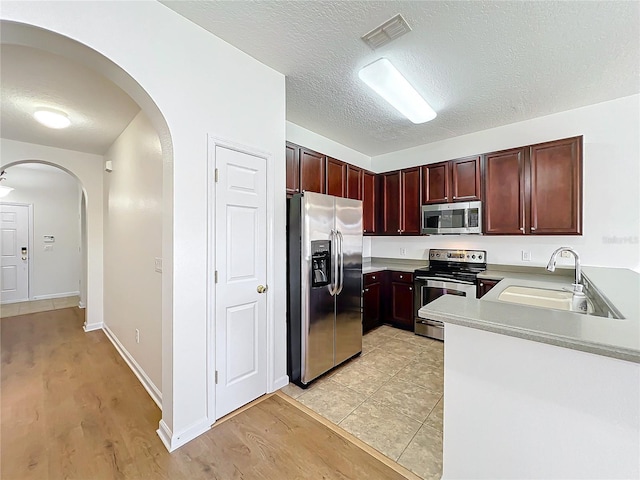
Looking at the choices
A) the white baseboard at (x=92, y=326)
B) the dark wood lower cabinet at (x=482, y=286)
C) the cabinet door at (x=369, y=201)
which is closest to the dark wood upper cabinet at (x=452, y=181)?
the cabinet door at (x=369, y=201)

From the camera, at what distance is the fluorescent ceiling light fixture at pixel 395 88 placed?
2143mm

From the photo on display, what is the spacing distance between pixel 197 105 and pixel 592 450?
266 cm

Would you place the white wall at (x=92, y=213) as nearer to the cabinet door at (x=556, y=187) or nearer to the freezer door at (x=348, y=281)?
the freezer door at (x=348, y=281)

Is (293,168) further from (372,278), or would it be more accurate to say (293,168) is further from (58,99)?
(58,99)

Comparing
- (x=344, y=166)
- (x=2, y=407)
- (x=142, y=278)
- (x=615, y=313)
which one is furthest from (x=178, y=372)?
(x=344, y=166)

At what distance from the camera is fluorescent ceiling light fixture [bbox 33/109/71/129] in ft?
8.65

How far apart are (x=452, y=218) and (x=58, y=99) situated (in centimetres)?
458

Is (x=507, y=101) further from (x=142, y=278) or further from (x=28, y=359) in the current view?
(x=28, y=359)

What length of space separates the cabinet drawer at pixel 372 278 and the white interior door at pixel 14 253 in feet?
23.8

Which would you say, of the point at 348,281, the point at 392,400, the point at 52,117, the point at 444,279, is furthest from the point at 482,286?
the point at 52,117

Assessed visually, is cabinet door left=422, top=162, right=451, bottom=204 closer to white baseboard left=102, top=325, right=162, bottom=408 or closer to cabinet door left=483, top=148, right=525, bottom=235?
cabinet door left=483, top=148, right=525, bottom=235

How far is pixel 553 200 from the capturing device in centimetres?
295

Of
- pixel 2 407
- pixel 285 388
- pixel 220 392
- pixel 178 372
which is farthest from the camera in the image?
pixel 285 388

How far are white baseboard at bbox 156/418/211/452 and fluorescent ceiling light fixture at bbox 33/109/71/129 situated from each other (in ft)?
10.2
